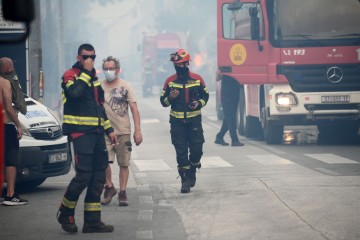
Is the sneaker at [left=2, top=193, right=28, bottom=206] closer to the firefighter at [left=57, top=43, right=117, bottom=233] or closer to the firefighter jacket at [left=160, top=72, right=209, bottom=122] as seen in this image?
the firefighter at [left=57, top=43, right=117, bottom=233]

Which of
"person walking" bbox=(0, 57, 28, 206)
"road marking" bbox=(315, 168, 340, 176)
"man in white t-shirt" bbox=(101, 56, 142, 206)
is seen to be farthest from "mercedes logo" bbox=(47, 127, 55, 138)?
"road marking" bbox=(315, 168, 340, 176)

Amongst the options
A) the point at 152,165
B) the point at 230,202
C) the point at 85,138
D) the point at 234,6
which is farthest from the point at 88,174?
the point at 234,6

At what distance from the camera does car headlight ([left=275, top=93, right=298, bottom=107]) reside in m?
19.7

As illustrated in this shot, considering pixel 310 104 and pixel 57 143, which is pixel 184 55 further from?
pixel 310 104

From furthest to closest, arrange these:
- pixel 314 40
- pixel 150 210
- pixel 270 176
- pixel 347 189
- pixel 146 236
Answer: pixel 314 40
pixel 270 176
pixel 347 189
pixel 150 210
pixel 146 236

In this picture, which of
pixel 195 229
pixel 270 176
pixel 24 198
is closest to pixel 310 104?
pixel 270 176

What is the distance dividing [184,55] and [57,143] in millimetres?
1929

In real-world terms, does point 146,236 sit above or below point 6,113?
below

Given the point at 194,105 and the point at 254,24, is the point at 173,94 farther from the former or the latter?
the point at 254,24

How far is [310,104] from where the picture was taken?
1972 centimetres

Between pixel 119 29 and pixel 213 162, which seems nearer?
pixel 213 162

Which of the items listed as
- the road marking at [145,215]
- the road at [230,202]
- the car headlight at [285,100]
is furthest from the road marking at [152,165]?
the road marking at [145,215]

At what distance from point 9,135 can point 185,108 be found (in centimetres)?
236

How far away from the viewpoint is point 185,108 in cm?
1276
